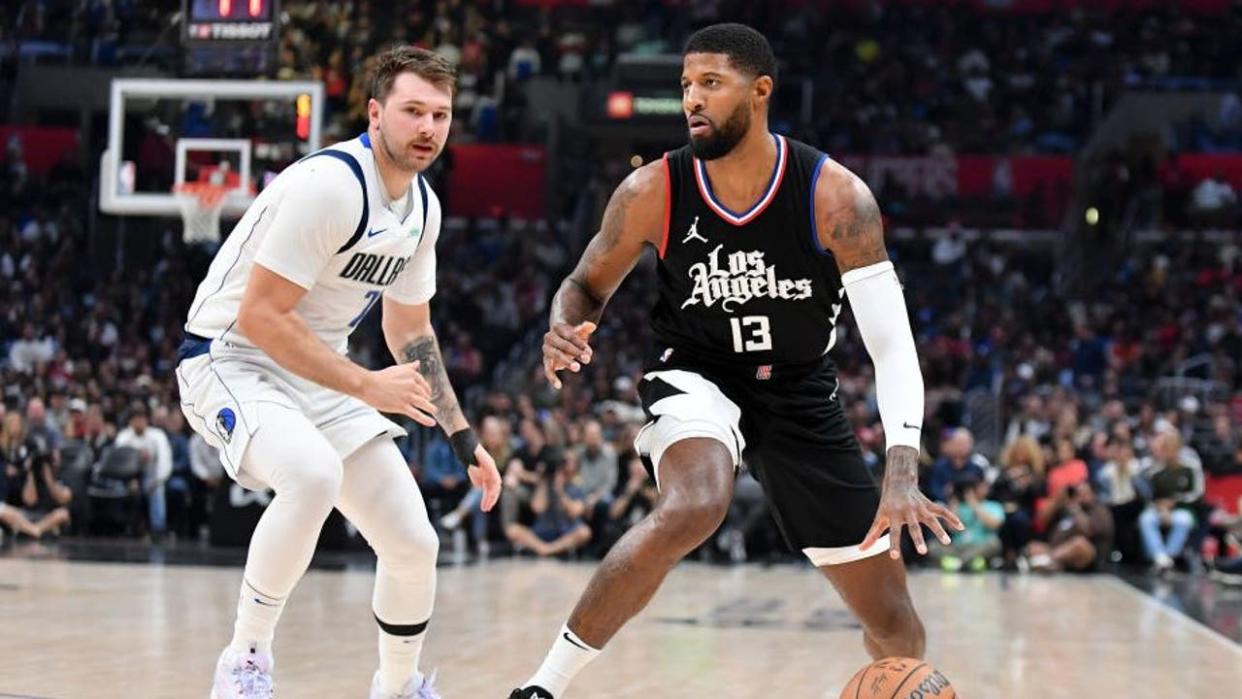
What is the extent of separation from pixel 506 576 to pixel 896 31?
58.2ft

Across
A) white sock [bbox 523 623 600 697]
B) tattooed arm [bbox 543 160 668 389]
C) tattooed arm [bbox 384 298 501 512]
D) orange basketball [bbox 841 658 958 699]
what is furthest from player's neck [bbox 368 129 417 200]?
orange basketball [bbox 841 658 958 699]

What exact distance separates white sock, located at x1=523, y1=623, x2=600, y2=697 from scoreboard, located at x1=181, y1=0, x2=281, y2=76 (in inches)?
472

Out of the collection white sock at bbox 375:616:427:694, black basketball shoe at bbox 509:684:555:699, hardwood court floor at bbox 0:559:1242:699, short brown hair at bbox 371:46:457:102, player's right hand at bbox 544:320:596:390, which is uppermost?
short brown hair at bbox 371:46:457:102

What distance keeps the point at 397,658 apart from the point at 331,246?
143 cm

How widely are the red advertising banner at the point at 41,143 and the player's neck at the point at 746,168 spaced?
2263cm

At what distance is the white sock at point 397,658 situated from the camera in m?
5.74

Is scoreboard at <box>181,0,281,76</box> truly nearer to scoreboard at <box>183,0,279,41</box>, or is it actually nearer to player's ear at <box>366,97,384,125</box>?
scoreboard at <box>183,0,279,41</box>

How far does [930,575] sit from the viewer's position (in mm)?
15055

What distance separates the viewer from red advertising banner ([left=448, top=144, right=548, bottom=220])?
26.4 m

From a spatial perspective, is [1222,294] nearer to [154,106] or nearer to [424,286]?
[154,106]

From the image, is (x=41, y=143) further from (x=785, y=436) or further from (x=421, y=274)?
(x=785, y=436)

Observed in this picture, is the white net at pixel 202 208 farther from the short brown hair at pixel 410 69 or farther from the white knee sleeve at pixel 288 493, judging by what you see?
the white knee sleeve at pixel 288 493

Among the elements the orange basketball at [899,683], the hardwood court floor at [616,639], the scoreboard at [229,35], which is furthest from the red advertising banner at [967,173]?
the orange basketball at [899,683]

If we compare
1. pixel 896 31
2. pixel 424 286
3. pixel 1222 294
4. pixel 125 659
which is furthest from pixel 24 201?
pixel 424 286
